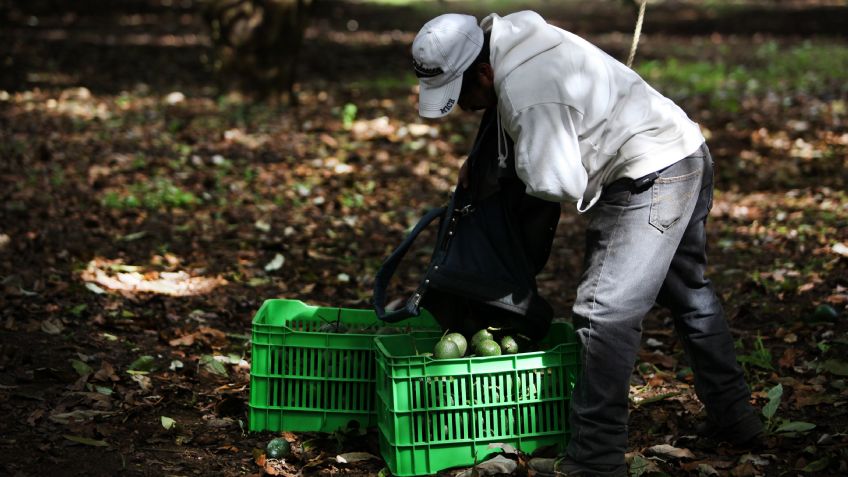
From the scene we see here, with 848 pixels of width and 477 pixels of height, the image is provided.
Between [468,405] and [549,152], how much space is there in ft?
3.17

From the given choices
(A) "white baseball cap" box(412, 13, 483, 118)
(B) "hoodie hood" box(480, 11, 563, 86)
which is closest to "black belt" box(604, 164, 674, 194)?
(B) "hoodie hood" box(480, 11, 563, 86)

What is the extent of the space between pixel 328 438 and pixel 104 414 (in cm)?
95

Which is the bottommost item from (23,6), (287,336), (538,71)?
(23,6)

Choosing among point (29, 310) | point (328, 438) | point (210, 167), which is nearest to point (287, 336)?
point (328, 438)

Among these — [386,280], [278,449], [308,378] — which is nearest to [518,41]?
[386,280]

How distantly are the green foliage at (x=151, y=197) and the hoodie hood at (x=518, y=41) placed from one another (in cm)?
452

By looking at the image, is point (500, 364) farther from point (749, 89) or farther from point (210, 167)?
point (749, 89)

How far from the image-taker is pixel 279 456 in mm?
3609

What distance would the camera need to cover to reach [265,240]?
21.5 ft

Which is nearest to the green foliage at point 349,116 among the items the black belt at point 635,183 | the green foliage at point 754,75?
the green foliage at point 754,75

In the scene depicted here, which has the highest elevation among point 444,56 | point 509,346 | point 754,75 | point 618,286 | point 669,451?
point 444,56

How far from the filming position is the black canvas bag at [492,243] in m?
3.42

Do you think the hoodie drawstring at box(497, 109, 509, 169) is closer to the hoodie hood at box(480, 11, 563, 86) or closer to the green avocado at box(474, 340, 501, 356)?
the hoodie hood at box(480, 11, 563, 86)

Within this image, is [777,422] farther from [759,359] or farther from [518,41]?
[518,41]
